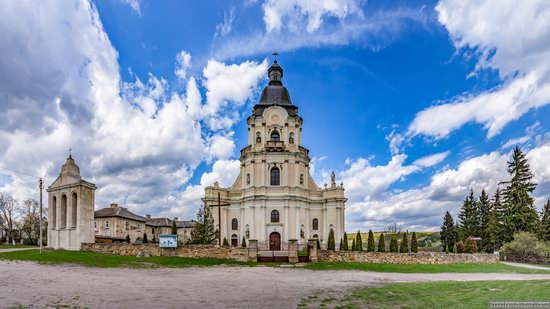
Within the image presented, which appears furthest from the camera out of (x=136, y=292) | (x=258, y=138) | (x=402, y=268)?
(x=258, y=138)

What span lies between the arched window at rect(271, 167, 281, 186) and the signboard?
19.6 m

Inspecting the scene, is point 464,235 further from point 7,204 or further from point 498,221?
point 7,204

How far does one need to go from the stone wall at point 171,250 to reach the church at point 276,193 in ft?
48.4

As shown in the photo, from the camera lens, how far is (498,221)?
4994cm

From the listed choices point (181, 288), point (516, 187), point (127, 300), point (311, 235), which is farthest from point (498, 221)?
point (127, 300)

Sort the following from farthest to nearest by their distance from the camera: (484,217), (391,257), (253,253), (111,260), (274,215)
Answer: (484,217) → (274,215) → (391,257) → (253,253) → (111,260)

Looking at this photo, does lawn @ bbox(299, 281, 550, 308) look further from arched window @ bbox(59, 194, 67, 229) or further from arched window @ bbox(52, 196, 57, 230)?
arched window @ bbox(52, 196, 57, 230)

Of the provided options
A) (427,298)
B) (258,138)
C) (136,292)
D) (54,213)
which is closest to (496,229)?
(258,138)

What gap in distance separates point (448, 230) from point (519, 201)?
19014 millimetres

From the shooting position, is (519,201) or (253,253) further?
(519,201)

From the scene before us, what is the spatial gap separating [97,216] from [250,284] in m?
48.8

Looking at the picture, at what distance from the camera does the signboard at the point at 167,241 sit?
3213 cm

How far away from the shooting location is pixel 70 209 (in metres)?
33.5

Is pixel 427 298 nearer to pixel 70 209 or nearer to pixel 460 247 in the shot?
pixel 70 209
